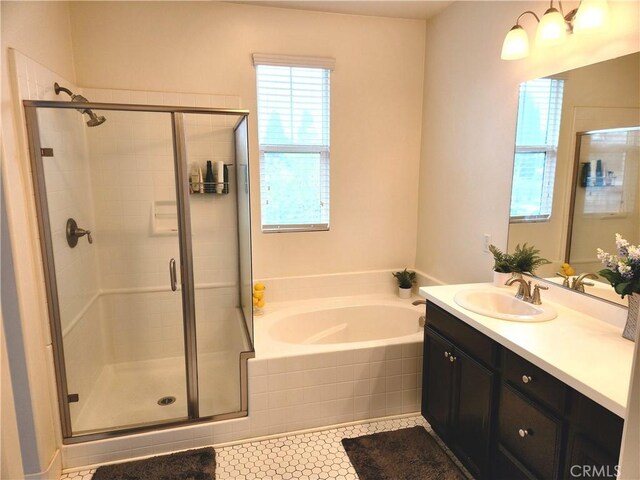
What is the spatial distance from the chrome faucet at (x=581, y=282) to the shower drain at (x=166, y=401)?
2411mm

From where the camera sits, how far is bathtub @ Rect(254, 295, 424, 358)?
9.68 feet

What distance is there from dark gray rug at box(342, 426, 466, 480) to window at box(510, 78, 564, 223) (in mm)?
1385

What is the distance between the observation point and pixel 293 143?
3059mm

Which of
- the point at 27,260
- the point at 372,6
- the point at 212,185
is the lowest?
the point at 27,260

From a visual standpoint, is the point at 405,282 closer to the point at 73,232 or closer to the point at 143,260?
the point at 143,260

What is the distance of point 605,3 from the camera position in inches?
65.6

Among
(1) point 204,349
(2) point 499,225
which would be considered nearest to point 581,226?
(2) point 499,225

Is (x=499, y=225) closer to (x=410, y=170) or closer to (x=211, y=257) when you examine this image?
(x=410, y=170)

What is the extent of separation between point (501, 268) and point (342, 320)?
132cm

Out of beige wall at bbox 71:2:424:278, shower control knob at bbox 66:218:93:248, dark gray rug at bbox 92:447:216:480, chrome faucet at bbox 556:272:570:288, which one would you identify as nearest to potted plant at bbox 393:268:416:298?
beige wall at bbox 71:2:424:278

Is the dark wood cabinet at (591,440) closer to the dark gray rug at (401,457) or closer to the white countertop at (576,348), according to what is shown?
the white countertop at (576,348)

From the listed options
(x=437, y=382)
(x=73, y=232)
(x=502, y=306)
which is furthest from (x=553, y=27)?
(x=73, y=232)

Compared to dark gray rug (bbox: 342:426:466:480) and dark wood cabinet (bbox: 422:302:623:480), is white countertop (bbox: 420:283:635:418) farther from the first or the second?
dark gray rug (bbox: 342:426:466:480)

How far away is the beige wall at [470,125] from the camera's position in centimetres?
221
